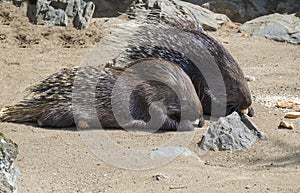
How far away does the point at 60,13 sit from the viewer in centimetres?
871

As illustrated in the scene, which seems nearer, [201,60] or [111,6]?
[201,60]

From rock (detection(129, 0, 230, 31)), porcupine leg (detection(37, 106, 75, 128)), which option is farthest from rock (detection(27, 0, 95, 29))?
porcupine leg (detection(37, 106, 75, 128))

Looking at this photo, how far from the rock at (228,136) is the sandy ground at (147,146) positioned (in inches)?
2.8

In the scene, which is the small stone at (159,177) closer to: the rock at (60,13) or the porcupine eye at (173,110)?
the porcupine eye at (173,110)

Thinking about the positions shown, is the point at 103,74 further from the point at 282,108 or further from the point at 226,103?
the point at 282,108

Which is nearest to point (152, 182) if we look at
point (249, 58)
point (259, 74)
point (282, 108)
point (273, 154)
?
point (273, 154)

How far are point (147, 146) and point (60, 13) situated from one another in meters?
4.43

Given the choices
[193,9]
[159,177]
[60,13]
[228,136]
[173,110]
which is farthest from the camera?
[193,9]

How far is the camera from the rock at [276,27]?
9355mm

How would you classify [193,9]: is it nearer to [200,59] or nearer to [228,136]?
[200,59]

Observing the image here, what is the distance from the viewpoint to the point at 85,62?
24.4 ft

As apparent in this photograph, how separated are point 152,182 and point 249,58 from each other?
4.61 m

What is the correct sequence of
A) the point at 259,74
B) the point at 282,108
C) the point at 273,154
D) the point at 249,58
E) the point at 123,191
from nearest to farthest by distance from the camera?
the point at 123,191
the point at 273,154
the point at 282,108
the point at 259,74
the point at 249,58

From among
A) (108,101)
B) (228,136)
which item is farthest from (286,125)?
(108,101)
